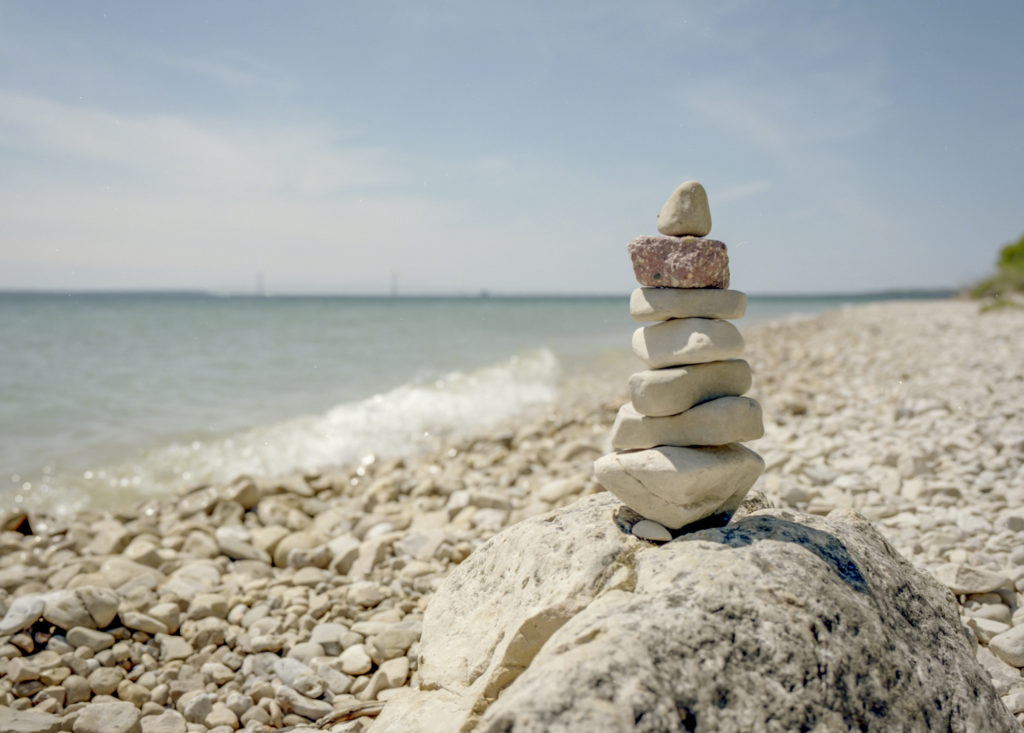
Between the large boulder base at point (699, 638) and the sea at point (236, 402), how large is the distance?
6.46 metres

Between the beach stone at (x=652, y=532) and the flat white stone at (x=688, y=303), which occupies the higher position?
the flat white stone at (x=688, y=303)

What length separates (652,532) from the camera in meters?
2.71

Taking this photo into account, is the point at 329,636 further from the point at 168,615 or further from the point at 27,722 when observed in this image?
the point at 27,722

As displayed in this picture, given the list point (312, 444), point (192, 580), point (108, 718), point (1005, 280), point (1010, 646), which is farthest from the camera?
point (1005, 280)

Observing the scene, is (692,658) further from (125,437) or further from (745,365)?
(125,437)

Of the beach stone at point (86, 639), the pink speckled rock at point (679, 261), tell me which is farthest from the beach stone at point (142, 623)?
the pink speckled rock at point (679, 261)

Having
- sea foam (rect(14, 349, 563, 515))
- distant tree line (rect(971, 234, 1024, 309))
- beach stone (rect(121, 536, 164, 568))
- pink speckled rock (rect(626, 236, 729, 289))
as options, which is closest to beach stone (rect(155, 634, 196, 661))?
beach stone (rect(121, 536, 164, 568))

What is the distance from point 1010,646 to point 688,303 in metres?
2.31

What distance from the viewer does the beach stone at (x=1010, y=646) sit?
3191 millimetres

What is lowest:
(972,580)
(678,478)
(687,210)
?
(972,580)

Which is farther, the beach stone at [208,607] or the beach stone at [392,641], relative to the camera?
the beach stone at [208,607]

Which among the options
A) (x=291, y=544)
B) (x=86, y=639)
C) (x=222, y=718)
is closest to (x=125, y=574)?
(x=86, y=639)

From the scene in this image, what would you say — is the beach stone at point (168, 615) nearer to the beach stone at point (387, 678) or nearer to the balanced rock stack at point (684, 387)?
the beach stone at point (387, 678)

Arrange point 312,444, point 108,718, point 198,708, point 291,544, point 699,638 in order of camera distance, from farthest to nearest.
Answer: point 312,444, point 291,544, point 198,708, point 108,718, point 699,638
